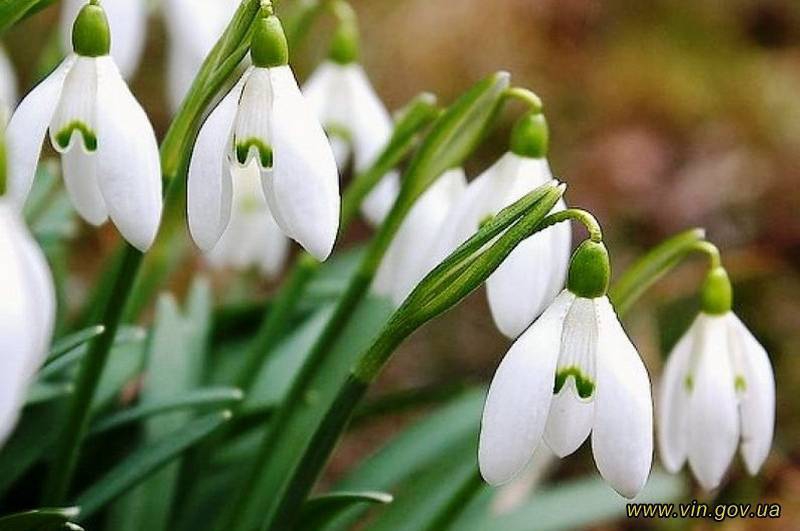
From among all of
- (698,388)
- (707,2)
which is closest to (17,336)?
(698,388)

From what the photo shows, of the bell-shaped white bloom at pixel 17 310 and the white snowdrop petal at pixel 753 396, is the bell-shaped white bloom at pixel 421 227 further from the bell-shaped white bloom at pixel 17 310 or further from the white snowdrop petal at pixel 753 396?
the bell-shaped white bloom at pixel 17 310

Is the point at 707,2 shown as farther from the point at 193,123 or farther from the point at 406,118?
the point at 193,123

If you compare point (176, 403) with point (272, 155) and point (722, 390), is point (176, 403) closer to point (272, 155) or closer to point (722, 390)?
point (272, 155)

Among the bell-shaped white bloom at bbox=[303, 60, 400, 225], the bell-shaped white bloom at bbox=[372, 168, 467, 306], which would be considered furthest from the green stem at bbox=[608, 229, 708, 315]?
the bell-shaped white bloom at bbox=[303, 60, 400, 225]

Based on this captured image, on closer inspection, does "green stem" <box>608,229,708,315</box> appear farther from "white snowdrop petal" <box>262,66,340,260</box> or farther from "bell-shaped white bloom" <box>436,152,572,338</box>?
"white snowdrop petal" <box>262,66,340,260</box>

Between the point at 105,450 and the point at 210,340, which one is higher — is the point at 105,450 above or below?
below

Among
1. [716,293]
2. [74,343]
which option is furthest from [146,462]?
[716,293]

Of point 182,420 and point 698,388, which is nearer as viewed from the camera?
point 698,388
